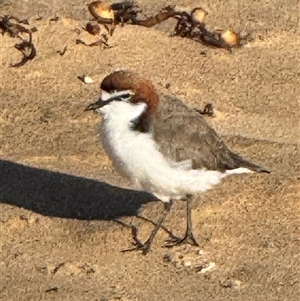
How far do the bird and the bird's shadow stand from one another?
1.66ft

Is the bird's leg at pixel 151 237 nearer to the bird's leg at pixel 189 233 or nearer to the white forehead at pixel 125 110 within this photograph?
the bird's leg at pixel 189 233

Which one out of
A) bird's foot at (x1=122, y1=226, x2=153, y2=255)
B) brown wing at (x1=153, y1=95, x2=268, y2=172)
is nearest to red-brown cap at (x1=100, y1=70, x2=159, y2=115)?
brown wing at (x1=153, y1=95, x2=268, y2=172)

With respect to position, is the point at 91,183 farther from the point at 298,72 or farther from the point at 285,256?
the point at 298,72

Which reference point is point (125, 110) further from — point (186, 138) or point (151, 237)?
point (151, 237)

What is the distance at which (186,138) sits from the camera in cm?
700

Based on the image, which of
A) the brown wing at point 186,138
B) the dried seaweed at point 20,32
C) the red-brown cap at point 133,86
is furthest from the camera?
the dried seaweed at point 20,32

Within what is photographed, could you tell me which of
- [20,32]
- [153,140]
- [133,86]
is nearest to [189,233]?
[153,140]

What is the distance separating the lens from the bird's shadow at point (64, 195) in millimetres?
7500

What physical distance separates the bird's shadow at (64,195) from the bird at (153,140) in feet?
1.66

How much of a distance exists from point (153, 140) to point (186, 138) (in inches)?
10.9

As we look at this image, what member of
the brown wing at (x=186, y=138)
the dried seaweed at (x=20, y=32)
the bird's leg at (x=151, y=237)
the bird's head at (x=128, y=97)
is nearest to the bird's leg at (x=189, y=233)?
the bird's leg at (x=151, y=237)

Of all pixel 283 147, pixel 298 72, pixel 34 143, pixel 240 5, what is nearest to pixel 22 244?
pixel 34 143

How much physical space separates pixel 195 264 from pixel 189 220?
316 millimetres

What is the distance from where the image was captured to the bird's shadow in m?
7.50
